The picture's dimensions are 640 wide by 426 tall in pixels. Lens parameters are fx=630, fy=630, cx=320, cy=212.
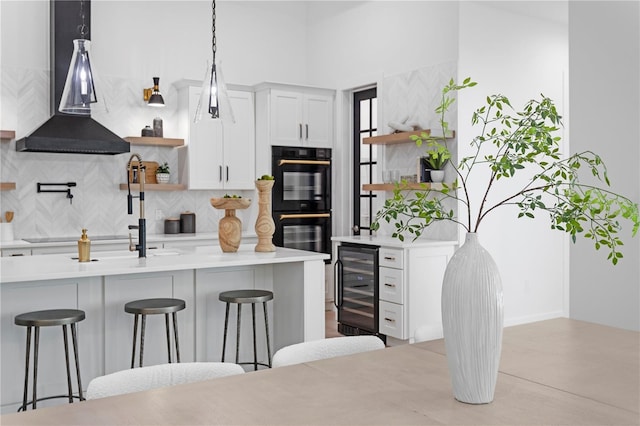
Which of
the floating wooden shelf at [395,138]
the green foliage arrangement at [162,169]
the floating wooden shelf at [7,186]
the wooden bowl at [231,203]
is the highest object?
the floating wooden shelf at [395,138]

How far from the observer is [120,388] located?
5.44ft

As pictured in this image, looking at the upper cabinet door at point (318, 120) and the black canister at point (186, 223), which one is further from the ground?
the upper cabinet door at point (318, 120)

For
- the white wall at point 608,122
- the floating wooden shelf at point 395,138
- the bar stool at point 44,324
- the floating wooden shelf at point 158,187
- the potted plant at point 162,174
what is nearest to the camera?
the bar stool at point 44,324

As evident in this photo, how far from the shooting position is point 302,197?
260 inches

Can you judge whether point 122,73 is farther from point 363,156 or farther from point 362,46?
point 363,156

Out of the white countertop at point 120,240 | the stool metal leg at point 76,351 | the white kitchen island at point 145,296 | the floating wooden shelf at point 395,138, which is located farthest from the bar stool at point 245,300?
the floating wooden shelf at point 395,138

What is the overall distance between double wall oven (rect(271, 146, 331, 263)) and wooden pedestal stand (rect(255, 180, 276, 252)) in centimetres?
226

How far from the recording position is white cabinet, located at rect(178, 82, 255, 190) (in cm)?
616

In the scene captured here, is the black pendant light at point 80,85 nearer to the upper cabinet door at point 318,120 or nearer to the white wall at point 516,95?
the white wall at point 516,95

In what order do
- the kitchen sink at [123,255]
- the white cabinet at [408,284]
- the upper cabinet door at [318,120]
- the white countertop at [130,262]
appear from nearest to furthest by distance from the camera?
the white countertop at [130,262] < the kitchen sink at [123,255] < the white cabinet at [408,284] < the upper cabinet door at [318,120]

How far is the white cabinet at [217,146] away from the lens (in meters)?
6.16

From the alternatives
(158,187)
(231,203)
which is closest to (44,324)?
(231,203)

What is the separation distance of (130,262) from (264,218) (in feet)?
3.00

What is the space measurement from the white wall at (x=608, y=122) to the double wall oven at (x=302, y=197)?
322 centimetres
